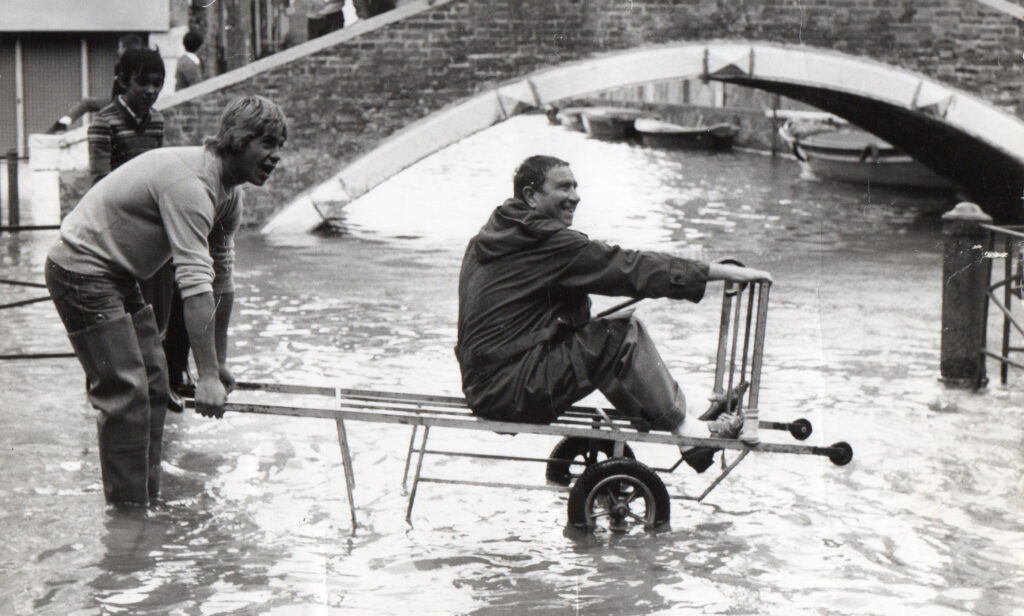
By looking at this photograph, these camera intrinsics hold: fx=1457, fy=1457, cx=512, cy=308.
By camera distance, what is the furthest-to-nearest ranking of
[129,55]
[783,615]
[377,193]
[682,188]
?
1. [682,188]
2. [377,193]
3. [129,55]
4. [783,615]

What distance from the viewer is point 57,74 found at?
19531 millimetres

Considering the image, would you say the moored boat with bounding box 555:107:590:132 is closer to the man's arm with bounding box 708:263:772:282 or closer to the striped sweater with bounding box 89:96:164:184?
the striped sweater with bounding box 89:96:164:184

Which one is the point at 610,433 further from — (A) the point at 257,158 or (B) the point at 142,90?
(B) the point at 142,90

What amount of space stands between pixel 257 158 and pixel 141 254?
56 centimetres

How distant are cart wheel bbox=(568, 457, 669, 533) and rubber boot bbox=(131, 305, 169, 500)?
66.0 inches

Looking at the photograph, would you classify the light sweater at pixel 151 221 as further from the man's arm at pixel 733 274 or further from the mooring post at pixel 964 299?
the mooring post at pixel 964 299

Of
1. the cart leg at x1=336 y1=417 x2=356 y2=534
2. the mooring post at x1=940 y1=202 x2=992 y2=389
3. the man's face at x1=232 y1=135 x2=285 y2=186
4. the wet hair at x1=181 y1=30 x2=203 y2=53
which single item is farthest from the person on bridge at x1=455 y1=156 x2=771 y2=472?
the wet hair at x1=181 y1=30 x2=203 y2=53

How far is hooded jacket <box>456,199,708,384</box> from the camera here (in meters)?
5.34

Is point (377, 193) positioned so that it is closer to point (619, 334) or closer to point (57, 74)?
point (57, 74)

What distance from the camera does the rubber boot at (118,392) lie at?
17.7ft

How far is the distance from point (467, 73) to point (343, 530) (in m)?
10.4

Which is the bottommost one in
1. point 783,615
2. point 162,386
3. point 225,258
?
point 783,615

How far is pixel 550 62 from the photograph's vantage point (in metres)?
15.5

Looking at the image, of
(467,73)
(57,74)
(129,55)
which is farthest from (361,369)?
(57,74)
